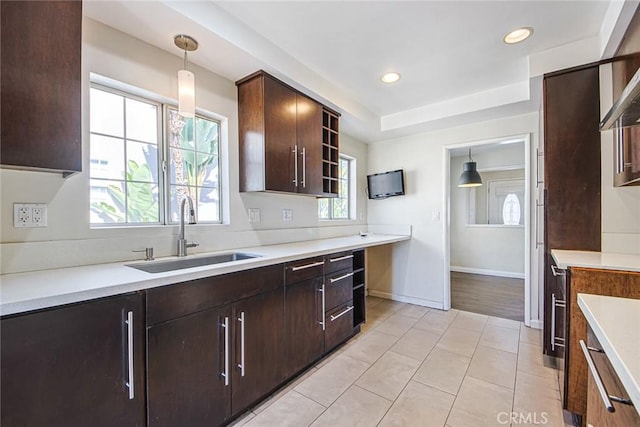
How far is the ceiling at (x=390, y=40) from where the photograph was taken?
65.6 inches

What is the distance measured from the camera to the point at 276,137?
2262 mm

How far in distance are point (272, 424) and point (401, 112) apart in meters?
3.33

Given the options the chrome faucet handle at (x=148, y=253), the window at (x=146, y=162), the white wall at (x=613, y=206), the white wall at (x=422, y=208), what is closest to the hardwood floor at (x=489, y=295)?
the white wall at (x=422, y=208)

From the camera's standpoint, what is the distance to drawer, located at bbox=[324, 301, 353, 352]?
7.47 ft

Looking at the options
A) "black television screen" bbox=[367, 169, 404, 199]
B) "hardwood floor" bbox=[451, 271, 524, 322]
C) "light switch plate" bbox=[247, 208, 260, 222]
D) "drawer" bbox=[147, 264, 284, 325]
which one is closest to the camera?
"drawer" bbox=[147, 264, 284, 325]

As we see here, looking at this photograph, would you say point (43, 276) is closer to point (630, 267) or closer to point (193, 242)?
point (193, 242)

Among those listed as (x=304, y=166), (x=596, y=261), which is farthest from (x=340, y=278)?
(x=596, y=261)

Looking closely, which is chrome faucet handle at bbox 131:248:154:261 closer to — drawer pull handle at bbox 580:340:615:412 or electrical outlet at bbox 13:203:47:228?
electrical outlet at bbox 13:203:47:228

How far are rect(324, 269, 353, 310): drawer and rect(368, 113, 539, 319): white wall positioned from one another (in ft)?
4.85

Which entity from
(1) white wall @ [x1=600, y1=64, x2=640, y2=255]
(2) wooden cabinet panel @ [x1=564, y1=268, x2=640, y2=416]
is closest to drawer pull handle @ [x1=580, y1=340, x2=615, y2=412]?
(2) wooden cabinet panel @ [x1=564, y1=268, x2=640, y2=416]

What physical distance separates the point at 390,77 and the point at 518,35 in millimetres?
975

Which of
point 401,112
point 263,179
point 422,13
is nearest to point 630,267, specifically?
point 422,13

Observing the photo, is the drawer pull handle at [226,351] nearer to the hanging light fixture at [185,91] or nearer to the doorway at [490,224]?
the hanging light fixture at [185,91]

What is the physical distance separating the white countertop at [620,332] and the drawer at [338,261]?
1.57 meters
